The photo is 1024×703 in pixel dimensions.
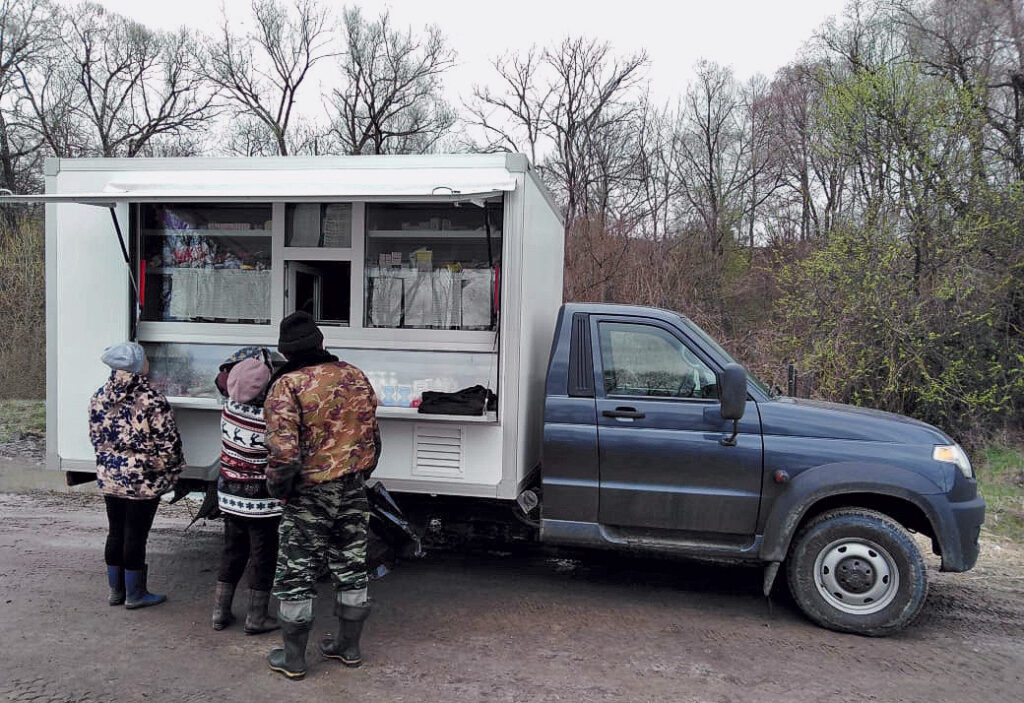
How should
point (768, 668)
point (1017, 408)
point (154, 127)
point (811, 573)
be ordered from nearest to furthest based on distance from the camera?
point (768, 668), point (811, 573), point (1017, 408), point (154, 127)

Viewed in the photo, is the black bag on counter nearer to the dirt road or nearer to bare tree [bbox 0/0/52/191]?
the dirt road

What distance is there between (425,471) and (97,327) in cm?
259

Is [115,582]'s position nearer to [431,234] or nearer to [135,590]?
[135,590]

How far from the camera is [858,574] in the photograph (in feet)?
14.8

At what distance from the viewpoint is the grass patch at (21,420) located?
428 inches

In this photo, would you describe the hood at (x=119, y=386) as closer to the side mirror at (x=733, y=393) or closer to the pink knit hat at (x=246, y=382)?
the pink knit hat at (x=246, y=382)

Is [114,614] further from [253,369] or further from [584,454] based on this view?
[584,454]

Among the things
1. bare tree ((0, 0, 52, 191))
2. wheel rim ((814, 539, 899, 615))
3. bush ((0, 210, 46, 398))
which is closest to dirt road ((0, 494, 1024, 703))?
wheel rim ((814, 539, 899, 615))

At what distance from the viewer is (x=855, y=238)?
1054 cm

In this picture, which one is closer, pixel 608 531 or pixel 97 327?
pixel 608 531

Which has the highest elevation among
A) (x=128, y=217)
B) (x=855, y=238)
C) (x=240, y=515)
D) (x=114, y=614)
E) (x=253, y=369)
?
(x=855, y=238)

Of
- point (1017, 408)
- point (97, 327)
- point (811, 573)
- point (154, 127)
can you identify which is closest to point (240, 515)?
point (97, 327)

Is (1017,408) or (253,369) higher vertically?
(253,369)

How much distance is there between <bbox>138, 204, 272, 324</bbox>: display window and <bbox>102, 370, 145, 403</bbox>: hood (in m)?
1.05
